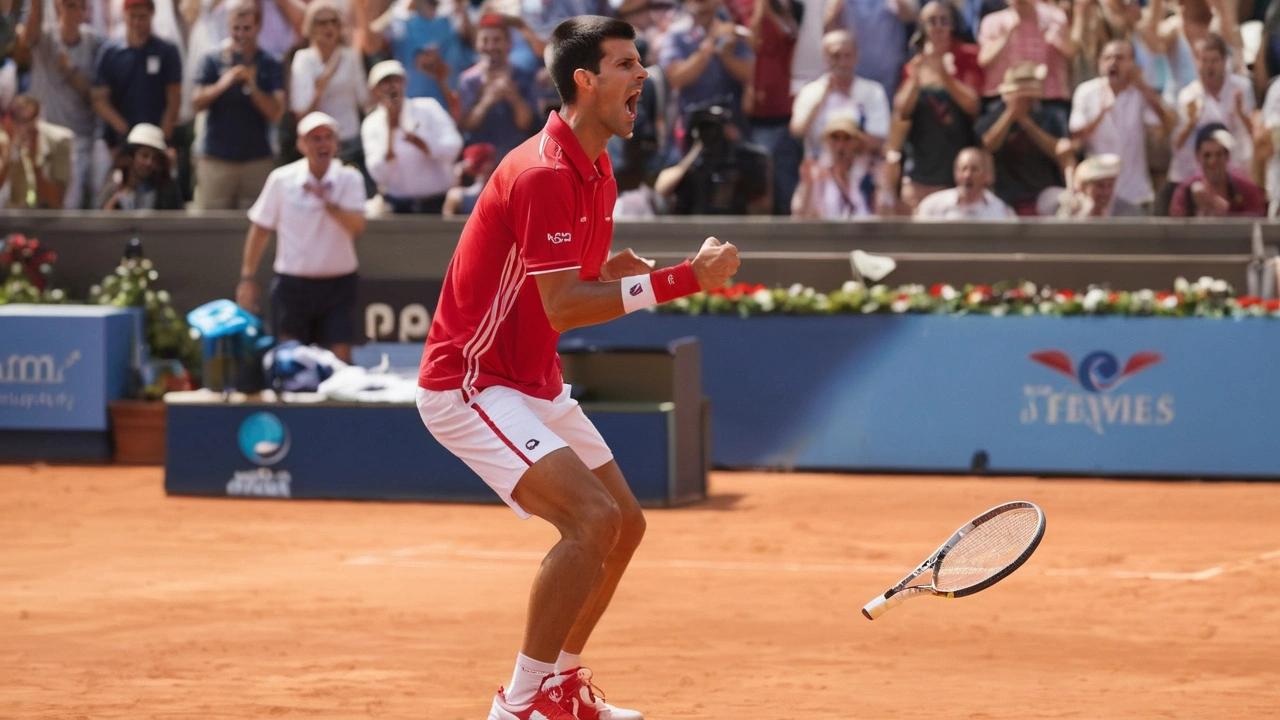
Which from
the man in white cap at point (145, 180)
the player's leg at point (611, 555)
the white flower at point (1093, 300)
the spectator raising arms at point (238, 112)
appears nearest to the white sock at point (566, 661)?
the player's leg at point (611, 555)

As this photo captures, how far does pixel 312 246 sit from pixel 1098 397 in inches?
207

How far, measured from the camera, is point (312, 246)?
1235 centimetres

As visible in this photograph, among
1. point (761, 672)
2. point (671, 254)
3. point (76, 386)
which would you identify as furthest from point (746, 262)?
point (761, 672)

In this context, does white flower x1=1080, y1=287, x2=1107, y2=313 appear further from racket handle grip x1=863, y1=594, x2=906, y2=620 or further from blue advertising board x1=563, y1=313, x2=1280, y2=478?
racket handle grip x1=863, y1=594, x2=906, y2=620

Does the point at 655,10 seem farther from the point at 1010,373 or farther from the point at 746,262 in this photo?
the point at 1010,373

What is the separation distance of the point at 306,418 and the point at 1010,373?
4.45 m

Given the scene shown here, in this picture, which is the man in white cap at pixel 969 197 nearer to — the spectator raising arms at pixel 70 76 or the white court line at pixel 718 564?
the white court line at pixel 718 564

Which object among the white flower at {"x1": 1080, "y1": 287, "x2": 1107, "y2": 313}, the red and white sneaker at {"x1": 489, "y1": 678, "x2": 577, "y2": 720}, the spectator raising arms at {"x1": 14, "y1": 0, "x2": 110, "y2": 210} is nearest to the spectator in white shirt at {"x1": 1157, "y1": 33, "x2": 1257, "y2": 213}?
the white flower at {"x1": 1080, "y1": 287, "x2": 1107, "y2": 313}

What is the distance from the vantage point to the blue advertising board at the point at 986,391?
11.5 metres

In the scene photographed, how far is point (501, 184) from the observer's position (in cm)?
501

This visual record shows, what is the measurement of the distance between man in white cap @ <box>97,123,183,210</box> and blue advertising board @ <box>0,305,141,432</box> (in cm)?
186

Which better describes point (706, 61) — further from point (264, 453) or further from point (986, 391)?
point (264, 453)

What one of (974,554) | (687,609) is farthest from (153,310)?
(974,554)

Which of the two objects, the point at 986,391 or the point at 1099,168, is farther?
the point at 1099,168
